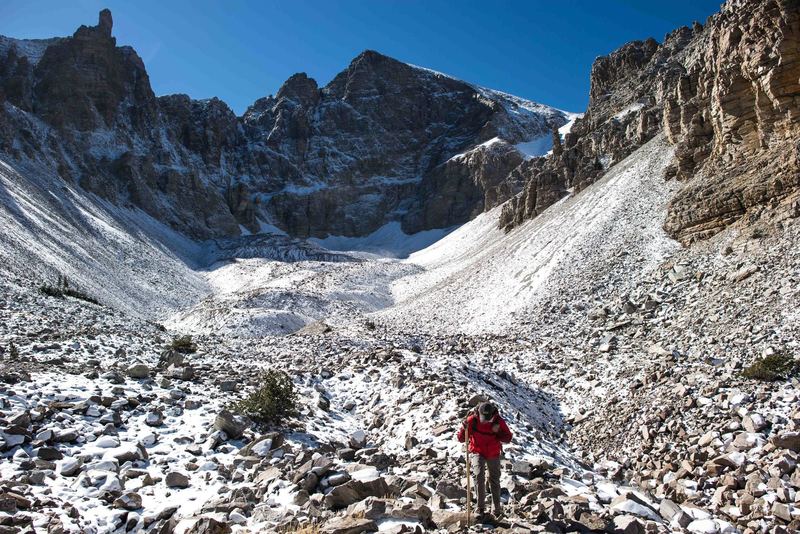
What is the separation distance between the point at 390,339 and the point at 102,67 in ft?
435

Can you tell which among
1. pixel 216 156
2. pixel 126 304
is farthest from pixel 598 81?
pixel 216 156

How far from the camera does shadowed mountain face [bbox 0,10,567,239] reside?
108 metres

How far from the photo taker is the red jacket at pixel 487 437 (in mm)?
8320

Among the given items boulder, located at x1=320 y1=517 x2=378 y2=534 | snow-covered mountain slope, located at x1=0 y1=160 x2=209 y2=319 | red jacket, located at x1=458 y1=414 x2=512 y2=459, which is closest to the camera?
boulder, located at x1=320 y1=517 x2=378 y2=534

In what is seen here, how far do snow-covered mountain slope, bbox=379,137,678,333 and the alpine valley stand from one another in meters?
0.27

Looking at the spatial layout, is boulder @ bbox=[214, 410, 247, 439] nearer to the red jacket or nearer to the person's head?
the red jacket

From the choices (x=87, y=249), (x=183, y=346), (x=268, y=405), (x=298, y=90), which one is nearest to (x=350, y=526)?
(x=268, y=405)

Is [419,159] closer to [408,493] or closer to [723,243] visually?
[723,243]

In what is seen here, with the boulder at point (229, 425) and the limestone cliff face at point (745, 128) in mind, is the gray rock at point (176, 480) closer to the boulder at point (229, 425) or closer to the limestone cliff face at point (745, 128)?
the boulder at point (229, 425)

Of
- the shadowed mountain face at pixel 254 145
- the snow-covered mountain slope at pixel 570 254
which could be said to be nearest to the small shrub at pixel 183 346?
the snow-covered mountain slope at pixel 570 254

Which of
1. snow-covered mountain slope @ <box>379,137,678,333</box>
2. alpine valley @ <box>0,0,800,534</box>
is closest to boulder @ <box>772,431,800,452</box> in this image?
alpine valley @ <box>0,0,800,534</box>

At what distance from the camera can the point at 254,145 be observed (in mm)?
172000

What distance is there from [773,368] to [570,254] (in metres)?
21.8

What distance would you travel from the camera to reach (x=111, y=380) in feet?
42.9
